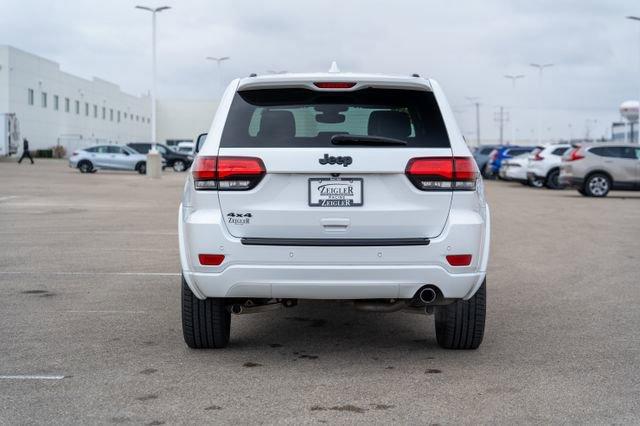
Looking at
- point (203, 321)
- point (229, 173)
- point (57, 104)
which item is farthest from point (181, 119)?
point (229, 173)

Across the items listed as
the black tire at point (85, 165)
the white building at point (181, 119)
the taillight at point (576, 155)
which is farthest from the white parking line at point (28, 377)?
the white building at point (181, 119)

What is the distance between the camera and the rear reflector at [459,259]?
5.45 metres

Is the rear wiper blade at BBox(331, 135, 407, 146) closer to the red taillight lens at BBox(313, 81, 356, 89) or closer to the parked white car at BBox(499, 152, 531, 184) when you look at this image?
the red taillight lens at BBox(313, 81, 356, 89)

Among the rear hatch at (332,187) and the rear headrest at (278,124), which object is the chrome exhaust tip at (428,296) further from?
the rear headrest at (278,124)

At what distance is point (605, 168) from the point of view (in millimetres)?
26734

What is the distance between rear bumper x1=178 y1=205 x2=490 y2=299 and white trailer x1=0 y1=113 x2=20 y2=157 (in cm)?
5151

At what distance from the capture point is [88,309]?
7.75 meters

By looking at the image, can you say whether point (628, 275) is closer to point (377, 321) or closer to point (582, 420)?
point (377, 321)

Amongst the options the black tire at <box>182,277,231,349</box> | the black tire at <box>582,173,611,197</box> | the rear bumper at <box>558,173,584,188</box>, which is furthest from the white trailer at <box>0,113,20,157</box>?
the black tire at <box>182,277,231,349</box>

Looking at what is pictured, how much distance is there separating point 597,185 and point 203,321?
896 inches

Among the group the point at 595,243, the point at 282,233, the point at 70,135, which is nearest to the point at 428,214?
the point at 282,233

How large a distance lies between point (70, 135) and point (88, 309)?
251 feet

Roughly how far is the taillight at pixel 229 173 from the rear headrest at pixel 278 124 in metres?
0.23

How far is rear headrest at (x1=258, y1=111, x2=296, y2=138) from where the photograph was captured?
219 inches
